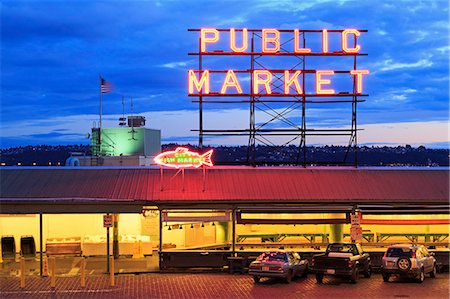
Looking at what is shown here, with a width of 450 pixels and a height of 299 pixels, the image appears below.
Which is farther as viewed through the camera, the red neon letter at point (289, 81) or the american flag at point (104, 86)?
the american flag at point (104, 86)

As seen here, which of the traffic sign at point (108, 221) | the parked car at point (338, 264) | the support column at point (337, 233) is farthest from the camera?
the support column at point (337, 233)

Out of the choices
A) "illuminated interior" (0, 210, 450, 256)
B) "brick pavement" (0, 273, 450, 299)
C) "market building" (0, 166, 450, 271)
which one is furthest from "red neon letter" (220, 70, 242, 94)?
"brick pavement" (0, 273, 450, 299)

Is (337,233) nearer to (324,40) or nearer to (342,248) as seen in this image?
(342,248)

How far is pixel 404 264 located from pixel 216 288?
7.39m

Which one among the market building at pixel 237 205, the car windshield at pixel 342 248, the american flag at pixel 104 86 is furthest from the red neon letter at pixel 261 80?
the american flag at pixel 104 86

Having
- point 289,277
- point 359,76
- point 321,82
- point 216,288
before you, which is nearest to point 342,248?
point 289,277

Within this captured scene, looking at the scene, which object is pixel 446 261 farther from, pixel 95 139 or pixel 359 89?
pixel 95 139

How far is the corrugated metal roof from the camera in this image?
27.9 metres

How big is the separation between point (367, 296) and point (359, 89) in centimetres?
1462

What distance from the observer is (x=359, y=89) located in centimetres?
3341

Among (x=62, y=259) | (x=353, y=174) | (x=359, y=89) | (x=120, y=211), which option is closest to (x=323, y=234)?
(x=353, y=174)

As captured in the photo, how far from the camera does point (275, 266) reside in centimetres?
2414

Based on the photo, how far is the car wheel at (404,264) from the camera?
79.2 ft

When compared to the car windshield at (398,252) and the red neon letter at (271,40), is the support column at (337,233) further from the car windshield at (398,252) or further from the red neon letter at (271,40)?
the red neon letter at (271,40)
